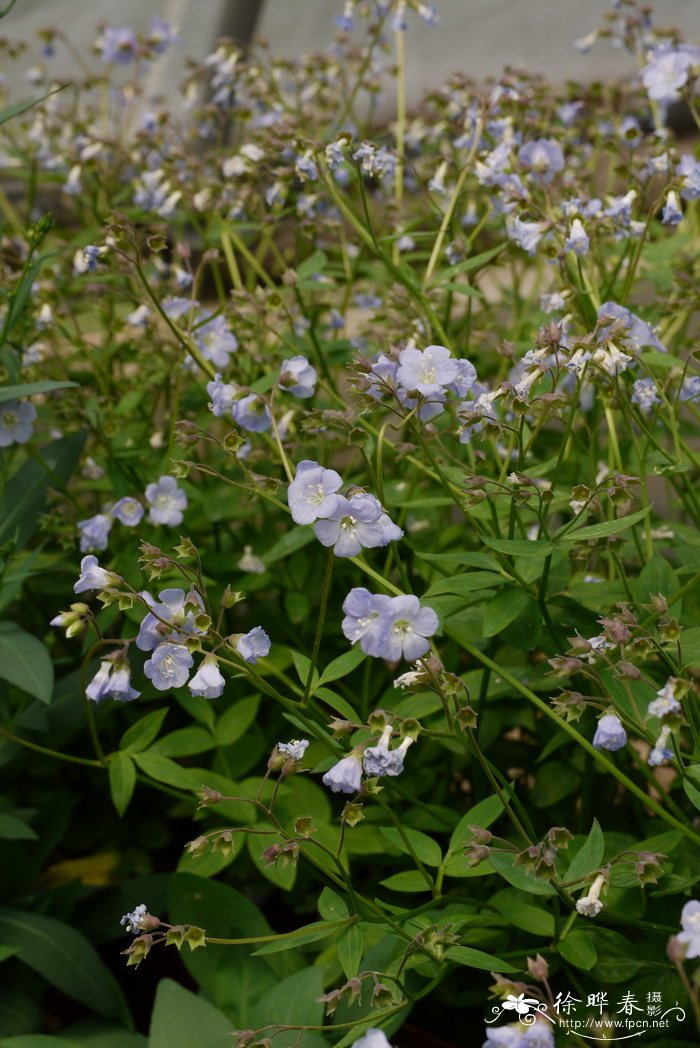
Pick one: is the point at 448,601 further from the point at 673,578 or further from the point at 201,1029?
the point at 201,1029

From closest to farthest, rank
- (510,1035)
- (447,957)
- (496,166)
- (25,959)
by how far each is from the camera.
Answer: (510,1035) → (447,957) → (25,959) → (496,166)

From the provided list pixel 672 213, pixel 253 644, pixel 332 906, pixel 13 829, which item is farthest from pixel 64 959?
pixel 672 213

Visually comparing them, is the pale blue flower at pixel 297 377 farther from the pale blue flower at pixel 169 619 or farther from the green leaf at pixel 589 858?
the green leaf at pixel 589 858

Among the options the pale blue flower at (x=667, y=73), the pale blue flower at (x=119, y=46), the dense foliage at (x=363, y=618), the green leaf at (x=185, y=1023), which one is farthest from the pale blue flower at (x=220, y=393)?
the pale blue flower at (x=119, y=46)

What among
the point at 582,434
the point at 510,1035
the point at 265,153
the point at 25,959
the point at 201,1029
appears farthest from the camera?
the point at 582,434

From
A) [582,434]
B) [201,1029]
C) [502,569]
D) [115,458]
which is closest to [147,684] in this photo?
[115,458]
